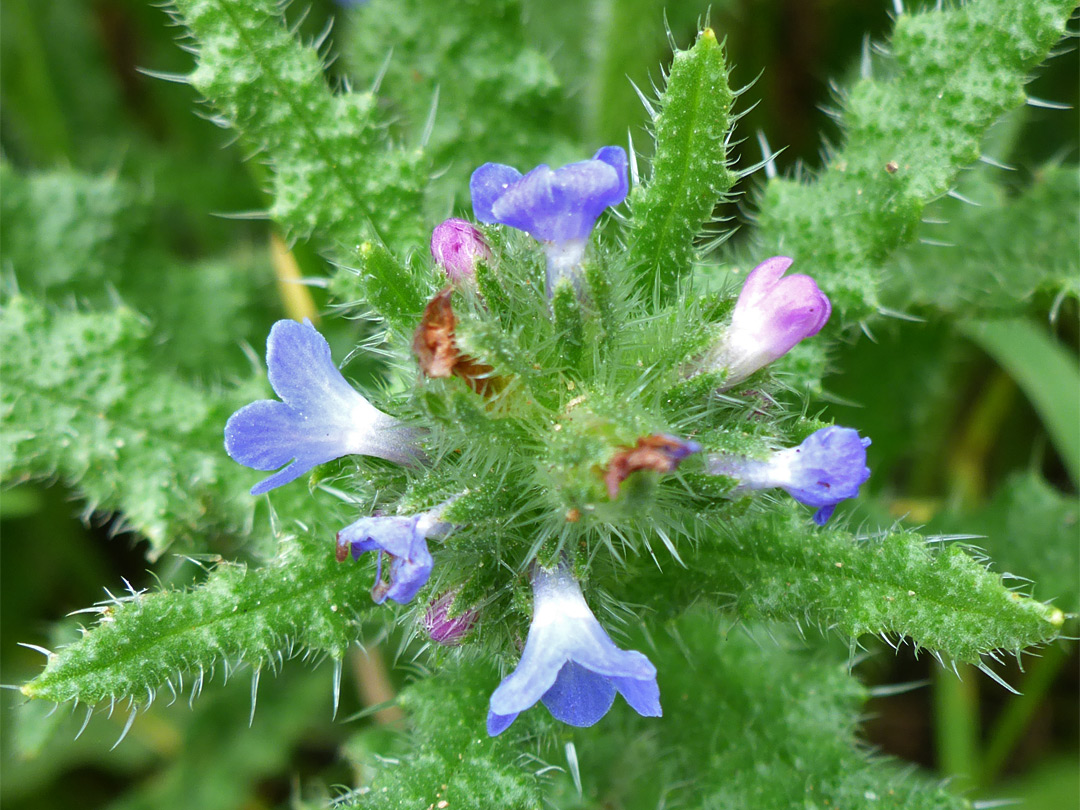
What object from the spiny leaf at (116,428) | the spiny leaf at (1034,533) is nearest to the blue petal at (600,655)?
the spiny leaf at (116,428)

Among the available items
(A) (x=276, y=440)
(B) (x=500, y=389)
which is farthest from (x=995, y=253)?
(A) (x=276, y=440)

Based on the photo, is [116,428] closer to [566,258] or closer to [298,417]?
[298,417]

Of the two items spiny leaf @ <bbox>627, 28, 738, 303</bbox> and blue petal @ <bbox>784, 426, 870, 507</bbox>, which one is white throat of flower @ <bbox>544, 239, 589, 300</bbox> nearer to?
spiny leaf @ <bbox>627, 28, 738, 303</bbox>

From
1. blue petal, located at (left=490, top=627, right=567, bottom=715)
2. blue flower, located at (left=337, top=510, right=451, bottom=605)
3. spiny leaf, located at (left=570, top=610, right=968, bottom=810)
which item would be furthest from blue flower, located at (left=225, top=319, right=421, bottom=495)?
spiny leaf, located at (left=570, top=610, right=968, bottom=810)

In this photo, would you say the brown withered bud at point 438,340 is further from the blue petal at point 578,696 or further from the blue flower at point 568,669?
Result: the blue petal at point 578,696

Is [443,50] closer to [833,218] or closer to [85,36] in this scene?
[833,218]
